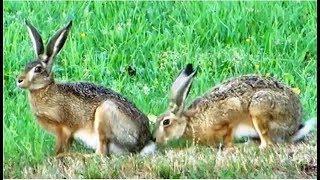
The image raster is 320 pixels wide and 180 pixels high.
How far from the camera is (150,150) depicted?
967cm

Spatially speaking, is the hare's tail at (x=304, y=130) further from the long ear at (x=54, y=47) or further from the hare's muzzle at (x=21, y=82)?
the hare's muzzle at (x=21, y=82)

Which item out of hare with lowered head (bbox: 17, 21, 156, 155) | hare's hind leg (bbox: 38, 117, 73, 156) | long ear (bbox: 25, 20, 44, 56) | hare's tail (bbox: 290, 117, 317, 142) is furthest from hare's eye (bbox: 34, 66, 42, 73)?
hare's tail (bbox: 290, 117, 317, 142)

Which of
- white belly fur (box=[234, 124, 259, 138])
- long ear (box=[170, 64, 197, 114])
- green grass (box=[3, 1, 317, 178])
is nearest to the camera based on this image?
green grass (box=[3, 1, 317, 178])

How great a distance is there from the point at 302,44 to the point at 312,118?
0.65m

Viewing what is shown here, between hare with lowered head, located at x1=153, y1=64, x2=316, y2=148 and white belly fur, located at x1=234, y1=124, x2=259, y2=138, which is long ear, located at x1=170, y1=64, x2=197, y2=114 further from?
white belly fur, located at x1=234, y1=124, x2=259, y2=138

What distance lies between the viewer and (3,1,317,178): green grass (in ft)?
31.2

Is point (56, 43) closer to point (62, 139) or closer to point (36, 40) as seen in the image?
A: point (36, 40)

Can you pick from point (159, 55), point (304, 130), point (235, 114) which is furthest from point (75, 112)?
point (304, 130)

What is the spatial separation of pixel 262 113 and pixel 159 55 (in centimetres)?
97

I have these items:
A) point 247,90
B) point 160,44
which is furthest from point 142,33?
point 247,90

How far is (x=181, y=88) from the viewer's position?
963 cm

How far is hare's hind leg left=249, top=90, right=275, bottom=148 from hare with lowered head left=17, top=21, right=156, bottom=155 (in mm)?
799

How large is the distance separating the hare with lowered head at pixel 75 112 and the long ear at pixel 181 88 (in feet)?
0.94

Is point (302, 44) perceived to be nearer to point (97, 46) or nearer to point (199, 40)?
point (199, 40)
